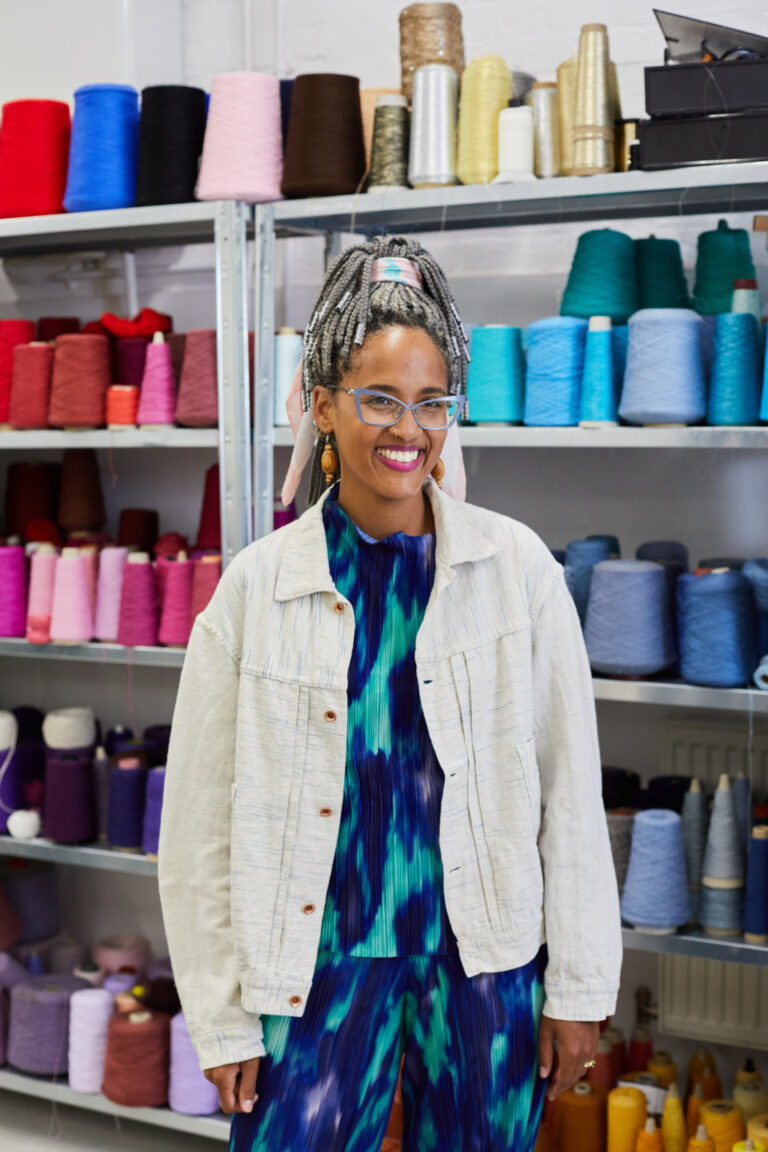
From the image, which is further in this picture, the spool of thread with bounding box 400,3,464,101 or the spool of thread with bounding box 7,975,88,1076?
the spool of thread with bounding box 7,975,88,1076

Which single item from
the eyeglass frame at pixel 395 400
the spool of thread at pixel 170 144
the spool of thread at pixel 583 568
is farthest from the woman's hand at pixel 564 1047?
the spool of thread at pixel 170 144

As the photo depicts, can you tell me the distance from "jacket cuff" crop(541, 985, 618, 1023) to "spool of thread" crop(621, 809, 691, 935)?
0.88 meters

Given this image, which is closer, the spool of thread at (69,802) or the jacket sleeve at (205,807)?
the jacket sleeve at (205,807)

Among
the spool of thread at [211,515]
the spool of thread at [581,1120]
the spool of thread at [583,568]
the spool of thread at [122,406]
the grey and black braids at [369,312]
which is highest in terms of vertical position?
the spool of thread at [122,406]

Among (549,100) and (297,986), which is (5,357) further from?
(297,986)

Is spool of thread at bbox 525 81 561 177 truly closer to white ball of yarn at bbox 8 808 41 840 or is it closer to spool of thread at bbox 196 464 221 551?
spool of thread at bbox 196 464 221 551

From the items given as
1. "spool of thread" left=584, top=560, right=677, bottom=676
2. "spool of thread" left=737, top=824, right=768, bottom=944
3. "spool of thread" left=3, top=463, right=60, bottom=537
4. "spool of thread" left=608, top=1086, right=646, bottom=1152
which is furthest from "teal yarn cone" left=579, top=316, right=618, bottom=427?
"spool of thread" left=3, top=463, right=60, bottom=537

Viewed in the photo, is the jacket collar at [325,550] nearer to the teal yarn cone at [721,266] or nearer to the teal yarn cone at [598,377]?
the teal yarn cone at [598,377]

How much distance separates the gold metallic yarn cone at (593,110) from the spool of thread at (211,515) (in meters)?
0.97

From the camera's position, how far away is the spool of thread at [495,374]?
2158mm

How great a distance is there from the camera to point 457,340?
130 centimetres

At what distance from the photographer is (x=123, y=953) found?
9.28 ft

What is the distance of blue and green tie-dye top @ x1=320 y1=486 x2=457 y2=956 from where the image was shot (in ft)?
3.95

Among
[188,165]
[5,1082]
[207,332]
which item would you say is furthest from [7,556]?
[5,1082]
